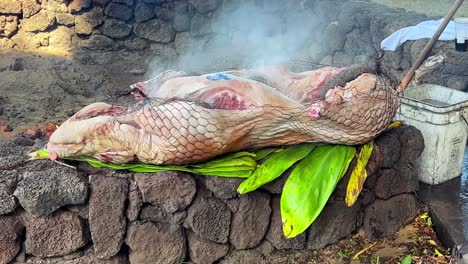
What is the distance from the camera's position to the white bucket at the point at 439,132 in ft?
14.3

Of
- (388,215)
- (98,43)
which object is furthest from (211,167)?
(98,43)

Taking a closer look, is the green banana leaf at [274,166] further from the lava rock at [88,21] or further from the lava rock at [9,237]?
the lava rock at [88,21]

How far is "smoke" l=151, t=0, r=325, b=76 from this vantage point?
9.65 metres

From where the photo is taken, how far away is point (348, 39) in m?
8.88

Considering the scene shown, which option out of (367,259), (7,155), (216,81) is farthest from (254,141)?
(7,155)

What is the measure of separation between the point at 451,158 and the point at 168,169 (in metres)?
2.49

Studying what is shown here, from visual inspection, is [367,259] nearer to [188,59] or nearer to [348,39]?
[348,39]

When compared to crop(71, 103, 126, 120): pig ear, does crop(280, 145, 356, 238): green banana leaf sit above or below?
below

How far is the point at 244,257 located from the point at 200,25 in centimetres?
741

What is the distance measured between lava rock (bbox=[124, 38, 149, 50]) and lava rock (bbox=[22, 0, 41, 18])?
66.0 inches

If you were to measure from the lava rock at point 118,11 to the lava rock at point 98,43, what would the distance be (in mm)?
451

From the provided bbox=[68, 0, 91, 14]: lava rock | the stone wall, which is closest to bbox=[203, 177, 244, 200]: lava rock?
the stone wall

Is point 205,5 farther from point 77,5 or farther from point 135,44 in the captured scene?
point 77,5

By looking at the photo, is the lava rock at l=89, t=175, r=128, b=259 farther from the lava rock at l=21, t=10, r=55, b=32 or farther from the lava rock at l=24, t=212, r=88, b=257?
the lava rock at l=21, t=10, r=55, b=32
